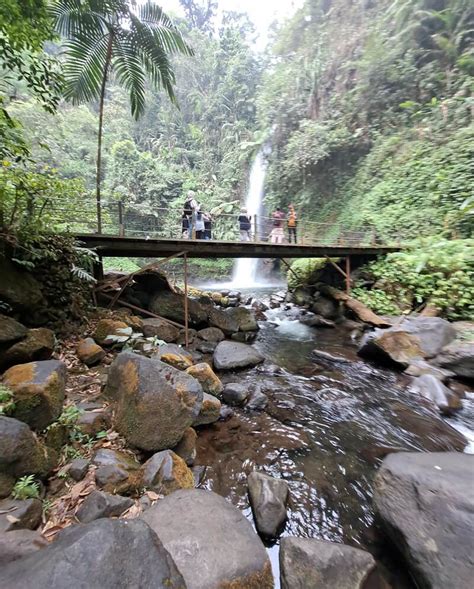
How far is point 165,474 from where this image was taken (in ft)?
9.74

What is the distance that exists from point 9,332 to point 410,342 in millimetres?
7993

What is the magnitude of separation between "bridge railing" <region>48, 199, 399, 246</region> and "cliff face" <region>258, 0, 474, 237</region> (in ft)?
4.64

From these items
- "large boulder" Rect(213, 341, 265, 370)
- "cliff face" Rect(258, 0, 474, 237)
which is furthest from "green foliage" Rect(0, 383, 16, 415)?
"cliff face" Rect(258, 0, 474, 237)

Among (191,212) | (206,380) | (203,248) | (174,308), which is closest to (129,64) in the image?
(191,212)

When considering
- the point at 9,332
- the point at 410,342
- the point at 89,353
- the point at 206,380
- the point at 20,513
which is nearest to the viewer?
the point at 20,513

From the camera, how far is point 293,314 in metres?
13.2

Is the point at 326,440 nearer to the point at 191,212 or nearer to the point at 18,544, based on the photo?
the point at 18,544

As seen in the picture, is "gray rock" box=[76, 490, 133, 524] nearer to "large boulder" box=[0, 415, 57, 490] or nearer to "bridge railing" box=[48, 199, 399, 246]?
"large boulder" box=[0, 415, 57, 490]

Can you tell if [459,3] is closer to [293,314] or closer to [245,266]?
[293,314]

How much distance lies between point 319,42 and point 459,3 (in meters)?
10.1

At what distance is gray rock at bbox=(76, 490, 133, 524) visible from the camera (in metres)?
2.42

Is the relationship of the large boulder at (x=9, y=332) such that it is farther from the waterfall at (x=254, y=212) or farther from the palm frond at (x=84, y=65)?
the waterfall at (x=254, y=212)

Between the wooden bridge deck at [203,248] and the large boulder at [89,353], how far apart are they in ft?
9.49

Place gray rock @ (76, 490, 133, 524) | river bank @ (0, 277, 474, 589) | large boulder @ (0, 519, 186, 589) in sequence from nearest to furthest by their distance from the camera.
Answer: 1. large boulder @ (0, 519, 186, 589)
2. gray rock @ (76, 490, 133, 524)
3. river bank @ (0, 277, 474, 589)
